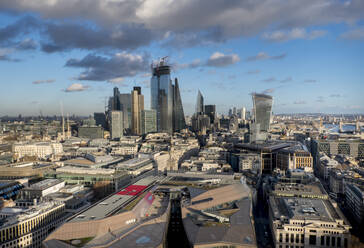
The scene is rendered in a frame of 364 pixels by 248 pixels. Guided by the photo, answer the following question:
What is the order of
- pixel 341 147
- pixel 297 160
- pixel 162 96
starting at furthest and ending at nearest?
pixel 162 96, pixel 341 147, pixel 297 160

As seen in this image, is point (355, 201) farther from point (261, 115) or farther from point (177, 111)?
point (177, 111)

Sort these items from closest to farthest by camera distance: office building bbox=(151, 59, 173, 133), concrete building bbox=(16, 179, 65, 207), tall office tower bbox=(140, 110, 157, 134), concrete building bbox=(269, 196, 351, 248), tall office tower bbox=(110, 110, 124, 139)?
concrete building bbox=(269, 196, 351, 248)
concrete building bbox=(16, 179, 65, 207)
tall office tower bbox=(110, 110, 124, 139)
office building bbox=(151, 59, 173, 133)
tall office tower bbox=(140, 110, 157, 134)


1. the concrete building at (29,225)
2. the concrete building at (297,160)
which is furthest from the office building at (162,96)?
the concrete building at (29,225)

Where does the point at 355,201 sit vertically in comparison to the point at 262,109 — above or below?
below

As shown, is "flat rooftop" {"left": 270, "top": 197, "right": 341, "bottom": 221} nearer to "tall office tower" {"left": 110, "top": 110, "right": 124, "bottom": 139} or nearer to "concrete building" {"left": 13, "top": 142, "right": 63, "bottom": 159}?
"concrete building" {"left": 13, "top": 142, "right": 63, "bottom": 159}

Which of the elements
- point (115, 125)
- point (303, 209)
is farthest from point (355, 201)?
point (115, 125)

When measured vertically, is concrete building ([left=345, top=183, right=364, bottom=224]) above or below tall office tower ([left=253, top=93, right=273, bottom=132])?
below

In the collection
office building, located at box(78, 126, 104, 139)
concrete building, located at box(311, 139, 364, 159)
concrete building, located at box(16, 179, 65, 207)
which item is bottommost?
concrete building, located at box(16, 179, 65, 207)

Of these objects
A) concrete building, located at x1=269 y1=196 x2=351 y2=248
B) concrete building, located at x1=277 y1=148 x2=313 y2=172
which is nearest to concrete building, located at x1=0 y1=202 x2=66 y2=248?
concrete building, located at x1=269 y1=196 x2=351 y2=248
